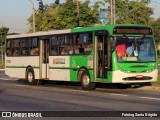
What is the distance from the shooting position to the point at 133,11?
6794 cm

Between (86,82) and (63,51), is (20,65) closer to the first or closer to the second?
(63,51)

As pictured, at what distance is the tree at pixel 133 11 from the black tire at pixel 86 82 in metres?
45.2

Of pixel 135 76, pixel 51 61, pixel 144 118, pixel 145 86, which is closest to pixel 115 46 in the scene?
pixel 135 76

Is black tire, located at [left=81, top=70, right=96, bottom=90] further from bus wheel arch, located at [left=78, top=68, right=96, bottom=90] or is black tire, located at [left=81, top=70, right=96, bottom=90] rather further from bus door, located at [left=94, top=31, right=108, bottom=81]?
bus door, located at [left=94, top=31, right=108, bottom=81]

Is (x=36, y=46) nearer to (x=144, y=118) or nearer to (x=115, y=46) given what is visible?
(x=115, y=46)

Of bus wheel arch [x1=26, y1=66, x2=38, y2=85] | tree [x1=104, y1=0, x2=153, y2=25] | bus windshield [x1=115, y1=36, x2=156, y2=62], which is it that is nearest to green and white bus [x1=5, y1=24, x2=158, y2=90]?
bus windshield [x1=115, y1=36, x2=156, y2=62]

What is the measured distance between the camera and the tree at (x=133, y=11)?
6775cm

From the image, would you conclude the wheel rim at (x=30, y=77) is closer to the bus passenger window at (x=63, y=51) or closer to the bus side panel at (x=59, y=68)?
the bus side panel at (x=59, y=68)

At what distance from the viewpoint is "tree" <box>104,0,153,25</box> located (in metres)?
67.8

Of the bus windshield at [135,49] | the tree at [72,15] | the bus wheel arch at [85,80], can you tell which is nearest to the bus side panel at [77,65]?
the bus wheel arch at [85,80]

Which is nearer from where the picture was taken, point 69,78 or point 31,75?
point 69,78

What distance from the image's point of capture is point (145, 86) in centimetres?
2342

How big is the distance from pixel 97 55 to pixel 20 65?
7741 millimetres

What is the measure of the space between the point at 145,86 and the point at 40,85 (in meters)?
→ 6.33
